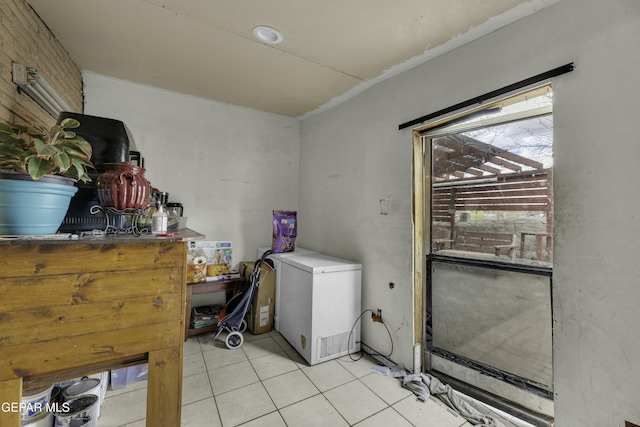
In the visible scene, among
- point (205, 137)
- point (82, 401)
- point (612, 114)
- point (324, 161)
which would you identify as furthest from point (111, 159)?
point (612, 114)

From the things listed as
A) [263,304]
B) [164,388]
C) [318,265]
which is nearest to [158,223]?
[164,388]

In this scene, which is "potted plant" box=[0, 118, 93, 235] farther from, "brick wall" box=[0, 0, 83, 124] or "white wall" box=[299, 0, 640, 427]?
"white wall" box=[299, 0, 640, 427]

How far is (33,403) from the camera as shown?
1267 millimetres

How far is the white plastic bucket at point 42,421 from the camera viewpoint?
124cm

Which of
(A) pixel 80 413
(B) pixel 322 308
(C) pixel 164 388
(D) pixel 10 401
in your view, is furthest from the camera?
(B) pixel 322 308

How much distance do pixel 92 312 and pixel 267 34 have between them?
195cm

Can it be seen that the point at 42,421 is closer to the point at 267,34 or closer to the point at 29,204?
the point at 29,204

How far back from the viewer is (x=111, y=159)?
1481 millimetres

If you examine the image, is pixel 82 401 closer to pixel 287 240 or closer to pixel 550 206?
pixel 287 240

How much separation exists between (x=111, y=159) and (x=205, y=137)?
1679 mm

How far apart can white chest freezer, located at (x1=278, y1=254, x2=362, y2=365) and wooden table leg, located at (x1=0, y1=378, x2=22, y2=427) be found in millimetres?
1657

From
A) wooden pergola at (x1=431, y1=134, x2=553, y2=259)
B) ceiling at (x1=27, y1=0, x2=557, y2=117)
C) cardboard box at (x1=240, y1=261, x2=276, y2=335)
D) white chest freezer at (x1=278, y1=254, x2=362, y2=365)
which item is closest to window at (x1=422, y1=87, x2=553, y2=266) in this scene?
wooden pergola at (x1=431, y1=134, x2=553, y2=259)

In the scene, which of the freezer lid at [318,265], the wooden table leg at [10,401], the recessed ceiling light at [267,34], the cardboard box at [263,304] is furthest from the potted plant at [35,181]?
the cardboard box at [263,304]

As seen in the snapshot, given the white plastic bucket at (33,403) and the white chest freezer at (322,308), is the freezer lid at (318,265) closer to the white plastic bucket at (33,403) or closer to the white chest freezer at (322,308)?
the white chest freezer at (322,308)
